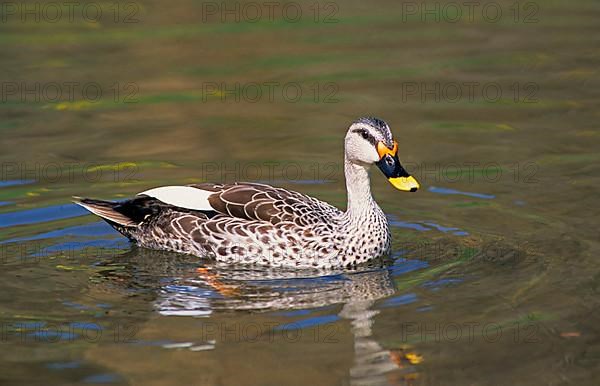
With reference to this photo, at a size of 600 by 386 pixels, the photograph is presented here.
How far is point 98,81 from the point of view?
17.7 metres

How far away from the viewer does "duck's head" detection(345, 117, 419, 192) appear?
10875mm

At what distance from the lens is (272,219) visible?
11430mm

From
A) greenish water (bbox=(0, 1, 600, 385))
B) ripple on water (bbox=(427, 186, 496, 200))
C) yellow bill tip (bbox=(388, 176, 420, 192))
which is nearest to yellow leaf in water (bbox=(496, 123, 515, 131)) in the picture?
greenish water (bbox=(0, 1, 600, 385))

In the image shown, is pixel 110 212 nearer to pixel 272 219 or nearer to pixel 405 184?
pixel 272 219

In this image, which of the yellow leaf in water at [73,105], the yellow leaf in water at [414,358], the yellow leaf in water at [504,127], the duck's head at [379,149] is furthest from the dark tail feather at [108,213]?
the yellow leaf in water at [504,127]

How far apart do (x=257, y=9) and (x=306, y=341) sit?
12012 millimetres

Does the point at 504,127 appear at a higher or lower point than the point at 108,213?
higher

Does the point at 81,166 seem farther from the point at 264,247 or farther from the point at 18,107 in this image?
the point at 264,247

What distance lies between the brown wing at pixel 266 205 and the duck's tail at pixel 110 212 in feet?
2.64

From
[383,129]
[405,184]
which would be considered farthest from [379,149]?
[405,184]

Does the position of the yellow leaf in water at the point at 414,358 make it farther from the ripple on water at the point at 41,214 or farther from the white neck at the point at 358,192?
the ripple on water at the point at 41,214

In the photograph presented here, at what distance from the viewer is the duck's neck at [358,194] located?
11.5 m

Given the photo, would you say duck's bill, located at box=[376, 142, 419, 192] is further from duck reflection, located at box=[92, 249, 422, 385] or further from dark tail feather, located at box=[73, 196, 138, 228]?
dark tail feather, located at box=[73, 196, 138, 228]

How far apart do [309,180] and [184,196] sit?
2.37 meters
